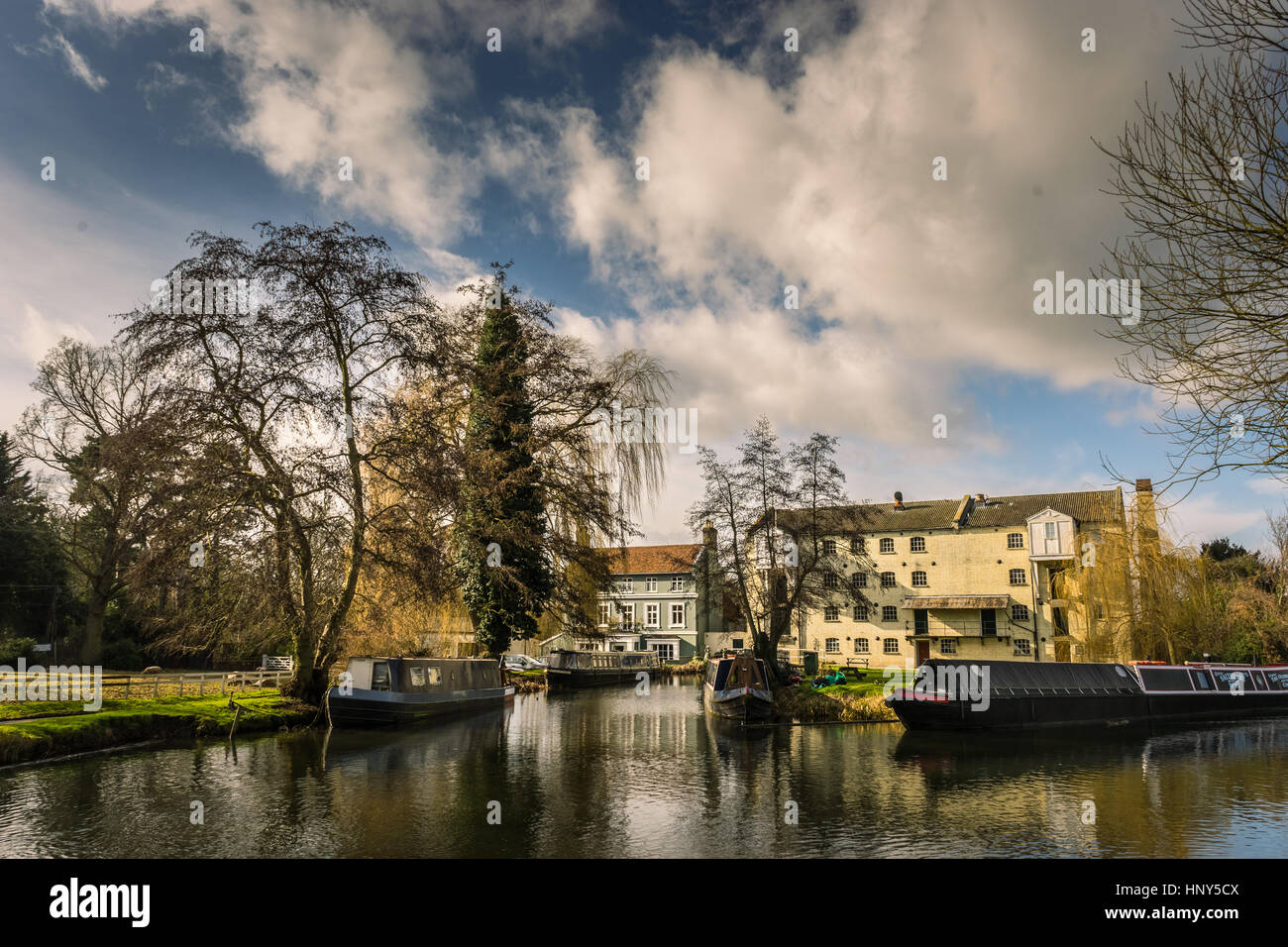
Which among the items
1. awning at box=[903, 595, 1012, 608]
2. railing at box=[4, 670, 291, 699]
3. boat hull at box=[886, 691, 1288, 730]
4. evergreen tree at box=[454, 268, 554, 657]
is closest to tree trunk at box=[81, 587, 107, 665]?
railing at box=[4, 670, 291, 699]

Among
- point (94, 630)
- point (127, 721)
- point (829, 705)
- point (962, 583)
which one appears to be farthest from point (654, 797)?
point (962, 583)

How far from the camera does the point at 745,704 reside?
28.2m

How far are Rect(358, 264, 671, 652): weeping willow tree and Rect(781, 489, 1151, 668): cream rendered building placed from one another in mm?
17076

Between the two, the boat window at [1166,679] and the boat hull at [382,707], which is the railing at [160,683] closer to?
the boat hull at [382,707]

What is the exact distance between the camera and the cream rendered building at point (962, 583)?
4812cm

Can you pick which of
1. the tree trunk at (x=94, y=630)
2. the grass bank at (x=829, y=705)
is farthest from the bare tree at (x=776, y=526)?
the tree trunk at (x=94, y=630)

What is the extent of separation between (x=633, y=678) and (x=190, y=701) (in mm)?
35937

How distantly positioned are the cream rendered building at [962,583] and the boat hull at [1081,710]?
11935mm

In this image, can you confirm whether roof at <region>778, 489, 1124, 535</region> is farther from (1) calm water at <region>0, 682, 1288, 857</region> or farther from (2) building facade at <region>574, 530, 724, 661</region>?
(1) calm water at <region>0, 682, 1288, 857</region>

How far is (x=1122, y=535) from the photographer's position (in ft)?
109

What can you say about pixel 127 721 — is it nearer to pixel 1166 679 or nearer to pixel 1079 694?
pixel 1079 694

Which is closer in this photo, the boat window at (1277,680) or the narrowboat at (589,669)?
the boat window at (1277,680)
